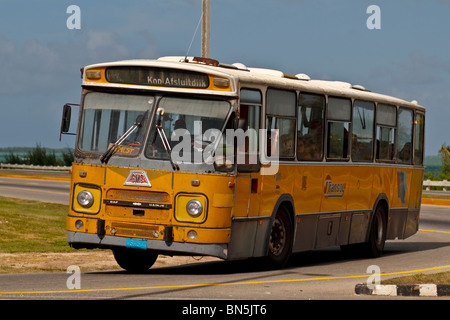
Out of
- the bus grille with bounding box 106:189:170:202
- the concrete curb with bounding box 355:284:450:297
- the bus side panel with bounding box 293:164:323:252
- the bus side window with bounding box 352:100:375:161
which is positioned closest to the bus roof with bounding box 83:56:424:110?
the bus side window with bounding box 352:100:375:161

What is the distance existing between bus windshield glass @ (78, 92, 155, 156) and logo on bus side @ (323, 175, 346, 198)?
4.46 meters

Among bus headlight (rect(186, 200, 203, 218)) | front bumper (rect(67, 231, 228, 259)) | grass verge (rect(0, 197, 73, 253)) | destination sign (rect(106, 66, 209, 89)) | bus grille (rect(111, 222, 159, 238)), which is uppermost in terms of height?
destination sign (rect(106, 66, 209, 89))

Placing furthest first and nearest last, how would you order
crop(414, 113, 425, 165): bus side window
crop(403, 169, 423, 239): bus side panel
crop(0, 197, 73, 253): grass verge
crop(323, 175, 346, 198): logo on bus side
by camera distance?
crop(414, 113, 425, 165): bus side window
crop(403, 169, 423, 239): bus side panel
crop(0, 197, 73, 253): grass verge
crop(323, 175, 346, 198): logo on bus side

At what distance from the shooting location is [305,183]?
1662cm

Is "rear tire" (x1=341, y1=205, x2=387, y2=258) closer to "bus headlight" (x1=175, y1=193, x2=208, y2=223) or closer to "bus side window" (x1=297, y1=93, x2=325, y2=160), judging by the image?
"bus side window" (x1=297, y1=93, x2=325, y2=160)

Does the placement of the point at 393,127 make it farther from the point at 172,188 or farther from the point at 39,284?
the point at 39,284

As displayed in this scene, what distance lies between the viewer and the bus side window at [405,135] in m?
21.3

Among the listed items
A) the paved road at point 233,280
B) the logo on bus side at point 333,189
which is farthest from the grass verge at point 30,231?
the logo on bus side at point 333,189

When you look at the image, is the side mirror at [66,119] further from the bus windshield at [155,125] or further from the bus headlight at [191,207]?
the bus headlight at [191,207]

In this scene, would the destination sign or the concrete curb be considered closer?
the concrete curb

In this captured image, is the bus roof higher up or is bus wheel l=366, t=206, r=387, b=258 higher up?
the bus roof

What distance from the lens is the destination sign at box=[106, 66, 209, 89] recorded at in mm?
14281

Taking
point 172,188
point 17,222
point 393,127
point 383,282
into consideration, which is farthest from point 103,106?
point 17,222
